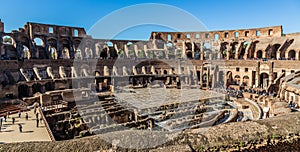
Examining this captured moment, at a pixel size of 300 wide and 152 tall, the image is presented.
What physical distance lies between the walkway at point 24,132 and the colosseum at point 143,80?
7.6 inches

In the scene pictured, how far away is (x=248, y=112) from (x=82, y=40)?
29583 mm

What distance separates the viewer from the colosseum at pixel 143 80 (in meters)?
15.6

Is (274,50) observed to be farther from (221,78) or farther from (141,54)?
(141,54)

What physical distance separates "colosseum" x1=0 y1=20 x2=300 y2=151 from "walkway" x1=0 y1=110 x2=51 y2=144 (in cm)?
19

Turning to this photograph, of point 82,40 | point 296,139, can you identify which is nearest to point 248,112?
point 296,139

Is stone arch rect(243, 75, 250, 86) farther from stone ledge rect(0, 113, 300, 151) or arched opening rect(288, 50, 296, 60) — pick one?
stone ledge rect(0, 113, 300, 151)

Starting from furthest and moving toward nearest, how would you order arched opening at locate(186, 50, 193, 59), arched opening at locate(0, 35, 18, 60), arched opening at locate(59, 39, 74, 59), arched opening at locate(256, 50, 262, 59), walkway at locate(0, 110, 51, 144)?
arched opening at locate(186, 50, 193, 59) → arched opening at locate(256, 50, 262, 59) → arched opening at locate(59, 39, 74, 59) → arched opening at locate(0, 35, 18, 60) → walkway at locate(0, 110, 51, 144)

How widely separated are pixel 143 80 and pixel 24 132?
20.2 m

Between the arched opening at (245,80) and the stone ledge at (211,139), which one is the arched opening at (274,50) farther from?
the stone ledge at (211,139)

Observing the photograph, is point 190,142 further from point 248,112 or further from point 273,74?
point 273,74

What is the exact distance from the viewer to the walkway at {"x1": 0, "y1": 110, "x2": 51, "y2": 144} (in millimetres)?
11961

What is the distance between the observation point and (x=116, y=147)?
3.61 m

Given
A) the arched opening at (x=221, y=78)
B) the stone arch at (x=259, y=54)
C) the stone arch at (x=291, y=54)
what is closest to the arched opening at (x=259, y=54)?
the stone arch at (x=259, y=54)

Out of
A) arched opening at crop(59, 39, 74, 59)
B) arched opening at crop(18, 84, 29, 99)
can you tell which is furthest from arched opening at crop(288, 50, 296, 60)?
arched opening at crop(18, 84, 29, 99)
